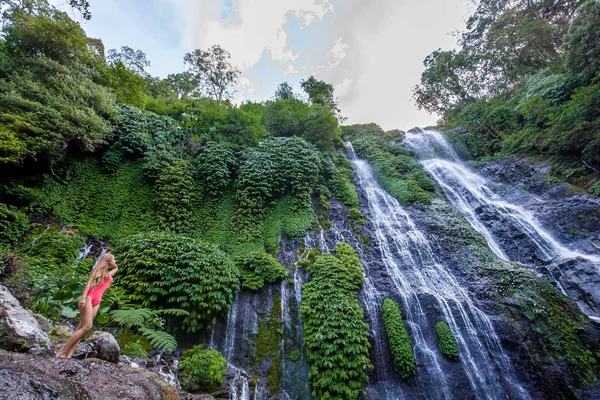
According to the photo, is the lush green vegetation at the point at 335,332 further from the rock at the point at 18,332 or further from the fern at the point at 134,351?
the rock at the point at 18,332

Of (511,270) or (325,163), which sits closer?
(511,270)

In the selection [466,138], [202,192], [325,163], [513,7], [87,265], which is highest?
[513,7]

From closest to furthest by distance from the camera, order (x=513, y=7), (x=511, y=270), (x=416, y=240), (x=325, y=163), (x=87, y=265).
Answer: (x=87, y=265) → (x=511, y=270) → (x=416, y=240) → (x=325, y=163) → (x=513, y=7)

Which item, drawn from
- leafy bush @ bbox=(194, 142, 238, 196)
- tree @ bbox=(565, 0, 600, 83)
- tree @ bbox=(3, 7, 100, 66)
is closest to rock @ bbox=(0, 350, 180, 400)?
leafy bush @ bbox=(194, 142, 238, 196)

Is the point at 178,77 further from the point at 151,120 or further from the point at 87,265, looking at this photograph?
the point at 87,265

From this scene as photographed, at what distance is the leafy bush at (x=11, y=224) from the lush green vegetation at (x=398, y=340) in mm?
11043

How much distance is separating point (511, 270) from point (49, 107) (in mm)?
16392

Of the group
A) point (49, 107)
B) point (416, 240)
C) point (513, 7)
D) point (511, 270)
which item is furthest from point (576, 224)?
point (513, 7)

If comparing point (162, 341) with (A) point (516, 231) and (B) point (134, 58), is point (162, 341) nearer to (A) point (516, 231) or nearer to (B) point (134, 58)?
(A) point (516, 231)

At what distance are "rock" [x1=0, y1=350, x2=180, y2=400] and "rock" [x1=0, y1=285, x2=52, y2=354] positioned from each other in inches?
23.0

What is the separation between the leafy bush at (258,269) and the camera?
856cm

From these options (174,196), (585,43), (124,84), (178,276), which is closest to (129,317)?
(178,276)

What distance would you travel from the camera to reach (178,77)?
2662cm

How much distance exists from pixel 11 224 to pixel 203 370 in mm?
6916
